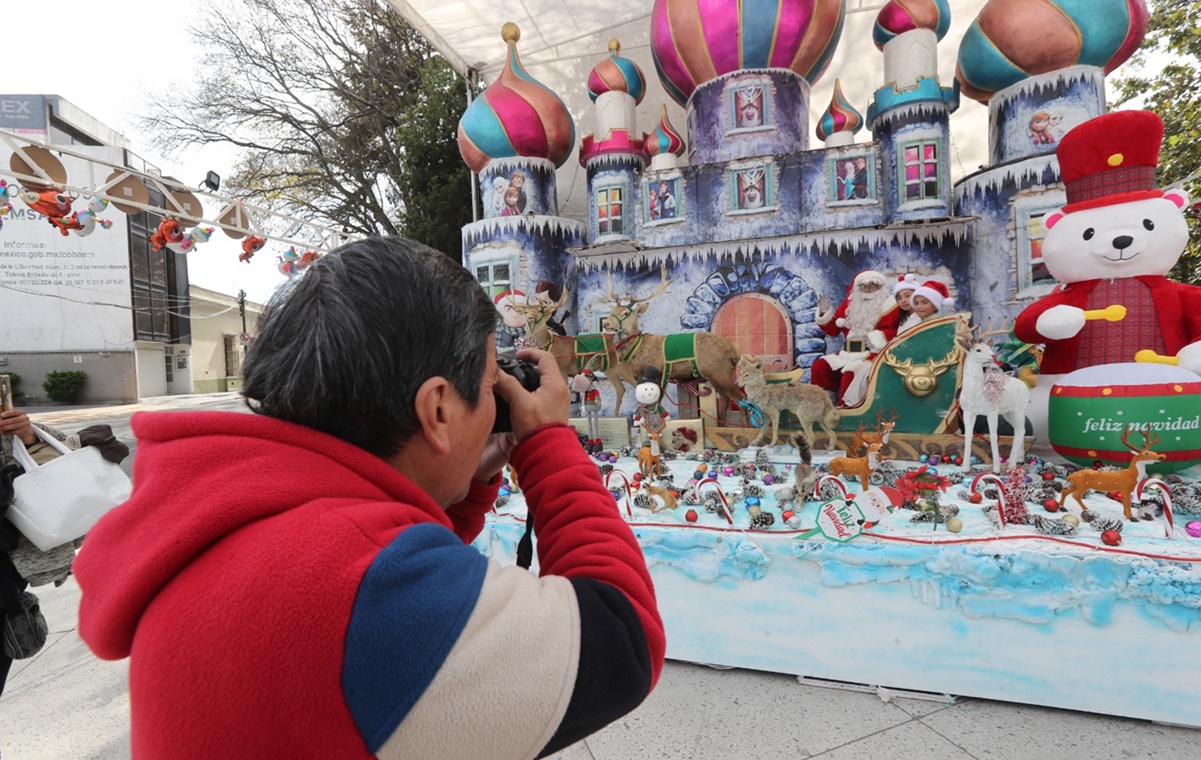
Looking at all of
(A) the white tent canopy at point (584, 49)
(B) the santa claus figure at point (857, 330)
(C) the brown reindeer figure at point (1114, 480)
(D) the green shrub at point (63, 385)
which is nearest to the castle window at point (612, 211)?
(A) the white tent canopy at point (584, 49)

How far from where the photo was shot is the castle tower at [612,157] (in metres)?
6.41

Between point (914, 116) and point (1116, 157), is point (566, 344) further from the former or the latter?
point (914, 116)

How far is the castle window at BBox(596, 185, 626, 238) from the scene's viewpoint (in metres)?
6.39

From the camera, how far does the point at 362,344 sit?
65 centimetres

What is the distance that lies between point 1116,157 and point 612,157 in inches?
173

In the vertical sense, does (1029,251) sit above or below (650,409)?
above

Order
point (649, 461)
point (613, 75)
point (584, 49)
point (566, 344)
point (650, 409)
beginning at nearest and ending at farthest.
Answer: point (649, 461)
point (650, 409)
point (566, 344)
point (613, 75)
point (584, 49)

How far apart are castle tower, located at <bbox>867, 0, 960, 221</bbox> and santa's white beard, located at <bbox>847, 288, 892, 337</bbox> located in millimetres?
908

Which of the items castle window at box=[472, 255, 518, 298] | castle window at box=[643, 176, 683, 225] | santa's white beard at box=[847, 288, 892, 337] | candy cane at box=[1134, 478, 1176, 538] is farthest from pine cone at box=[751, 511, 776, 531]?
castle window at box=[472, 255, 518, 298]

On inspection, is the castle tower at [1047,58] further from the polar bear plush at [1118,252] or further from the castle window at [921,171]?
the polar bear plush at [1118,252]

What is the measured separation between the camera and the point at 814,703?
2.26 m

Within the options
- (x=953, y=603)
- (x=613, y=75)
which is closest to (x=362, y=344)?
(x=953, y=603)

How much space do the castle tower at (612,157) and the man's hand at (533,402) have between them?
5.41 meters

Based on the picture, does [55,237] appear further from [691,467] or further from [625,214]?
[691,467]
